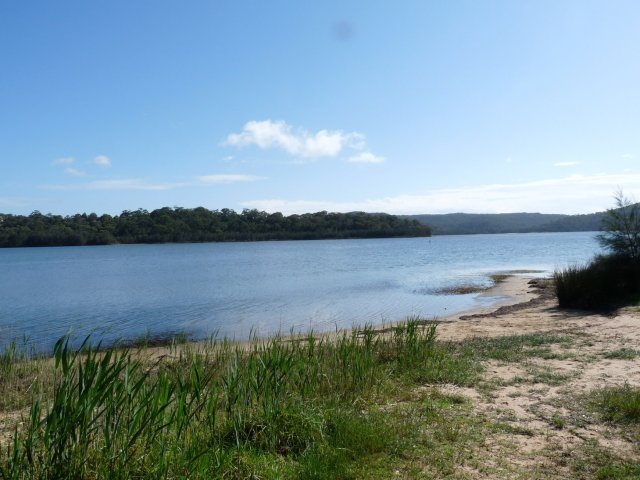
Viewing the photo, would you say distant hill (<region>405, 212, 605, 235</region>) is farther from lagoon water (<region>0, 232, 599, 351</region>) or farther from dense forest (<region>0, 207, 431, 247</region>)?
lagoon water (<region>0, 232, 599, 351</region>)

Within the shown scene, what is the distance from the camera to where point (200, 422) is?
5.09 metres

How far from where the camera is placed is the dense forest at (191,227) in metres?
120

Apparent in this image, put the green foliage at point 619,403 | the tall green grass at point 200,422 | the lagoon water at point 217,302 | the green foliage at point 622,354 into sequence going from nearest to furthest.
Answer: the tall green grass at point 200,422 → the green foliage at point 619,403 → the green foliage at point 622,354 → the lagoon water at point 217,302

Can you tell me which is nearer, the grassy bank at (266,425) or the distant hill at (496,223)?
the grassy bank at (266,425)

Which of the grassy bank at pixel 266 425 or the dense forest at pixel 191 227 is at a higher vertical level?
the dense forest at pixel 191 227

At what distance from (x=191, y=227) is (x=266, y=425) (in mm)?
126131

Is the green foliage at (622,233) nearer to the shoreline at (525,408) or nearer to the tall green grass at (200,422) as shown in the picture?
the shoreline at (525,408)

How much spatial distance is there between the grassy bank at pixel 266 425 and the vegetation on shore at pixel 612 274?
34.6 ft

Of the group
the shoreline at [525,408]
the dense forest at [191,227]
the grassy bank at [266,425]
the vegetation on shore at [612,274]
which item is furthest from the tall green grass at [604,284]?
the dense forest at [191,227]

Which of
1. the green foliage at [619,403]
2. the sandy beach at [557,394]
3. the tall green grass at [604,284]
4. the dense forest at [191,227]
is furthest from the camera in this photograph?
the dense forest at [191,227]

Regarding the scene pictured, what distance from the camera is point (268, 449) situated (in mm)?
4969

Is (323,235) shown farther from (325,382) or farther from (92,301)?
(325,382)

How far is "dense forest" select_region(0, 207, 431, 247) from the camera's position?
394 ft

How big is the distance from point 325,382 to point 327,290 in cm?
2509
